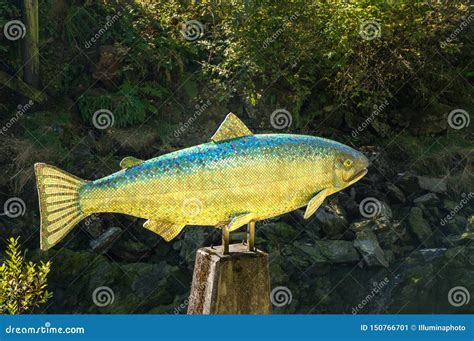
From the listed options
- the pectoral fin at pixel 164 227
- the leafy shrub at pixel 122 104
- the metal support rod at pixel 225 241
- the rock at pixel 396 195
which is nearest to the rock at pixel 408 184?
the rock at pixel 396 195

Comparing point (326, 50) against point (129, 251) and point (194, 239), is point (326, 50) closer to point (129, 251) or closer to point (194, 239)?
point (194, 239)

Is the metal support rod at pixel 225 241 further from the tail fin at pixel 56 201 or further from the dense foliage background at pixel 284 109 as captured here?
the dense foliage background at pixel 284 109

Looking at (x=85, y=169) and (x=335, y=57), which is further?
(x=335, y=57)

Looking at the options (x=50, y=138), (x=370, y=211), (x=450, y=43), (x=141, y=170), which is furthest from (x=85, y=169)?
(x=450, y=43)

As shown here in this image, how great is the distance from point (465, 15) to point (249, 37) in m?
4.69

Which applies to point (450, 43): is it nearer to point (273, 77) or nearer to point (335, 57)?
point (335, 57)

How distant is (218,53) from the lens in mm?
13828
